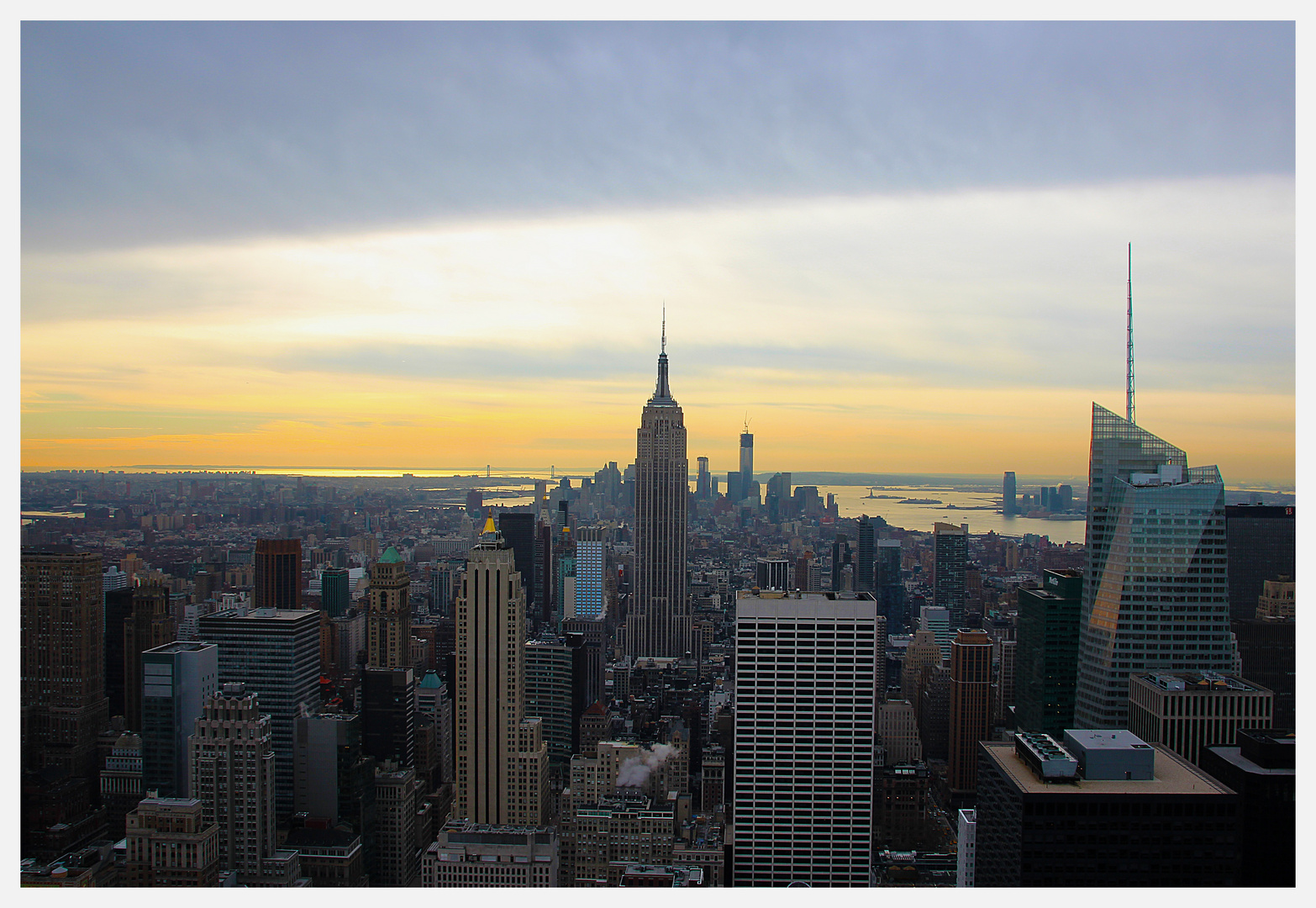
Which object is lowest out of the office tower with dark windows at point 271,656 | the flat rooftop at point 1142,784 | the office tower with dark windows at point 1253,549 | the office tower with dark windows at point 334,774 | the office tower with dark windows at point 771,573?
the office tower with dark windows at point 334,774

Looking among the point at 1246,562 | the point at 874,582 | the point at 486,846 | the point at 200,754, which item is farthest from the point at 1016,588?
the point at 200,754

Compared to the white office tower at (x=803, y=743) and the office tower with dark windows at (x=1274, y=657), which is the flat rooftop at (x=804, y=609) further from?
the office tower with dark windows at (x=1274, y=657)

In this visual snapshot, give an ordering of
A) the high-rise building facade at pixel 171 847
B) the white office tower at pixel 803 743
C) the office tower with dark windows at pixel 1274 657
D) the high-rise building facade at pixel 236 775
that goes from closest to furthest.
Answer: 1. the office tower with dark windows at pixel 1274 657
2. the high-rise building facade at pixel 171 847
3. the high-rise building facade at pixel 236 775
4. the white office tower at pixel 803 743

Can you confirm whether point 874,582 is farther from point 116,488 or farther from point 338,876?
point 116,488

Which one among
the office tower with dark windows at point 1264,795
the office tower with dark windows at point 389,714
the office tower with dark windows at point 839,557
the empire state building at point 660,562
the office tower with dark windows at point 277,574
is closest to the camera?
the office tower with dark windows at point 1264,795

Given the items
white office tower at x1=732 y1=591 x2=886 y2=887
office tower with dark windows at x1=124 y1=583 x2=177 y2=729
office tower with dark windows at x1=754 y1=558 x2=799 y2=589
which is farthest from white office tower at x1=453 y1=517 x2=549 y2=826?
office tower with dark windows at x1=124 y1=583 x2=177 y2=729

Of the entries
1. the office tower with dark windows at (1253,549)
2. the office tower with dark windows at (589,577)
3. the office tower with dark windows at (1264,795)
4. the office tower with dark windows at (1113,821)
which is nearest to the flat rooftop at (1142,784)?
the office tower with dark windows at (1113,821)

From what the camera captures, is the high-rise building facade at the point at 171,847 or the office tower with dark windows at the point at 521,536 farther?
the office tower with dark windows at the point at 521,536
